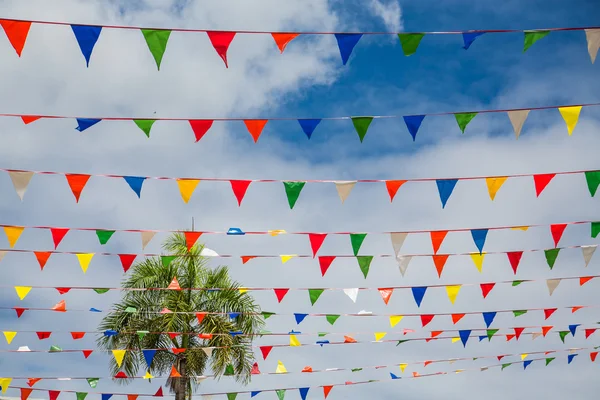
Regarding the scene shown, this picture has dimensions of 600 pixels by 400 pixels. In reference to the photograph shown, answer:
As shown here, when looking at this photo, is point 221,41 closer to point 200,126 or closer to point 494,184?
point 200,126

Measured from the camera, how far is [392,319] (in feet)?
45.9

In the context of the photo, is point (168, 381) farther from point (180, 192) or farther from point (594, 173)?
point (594, 173)

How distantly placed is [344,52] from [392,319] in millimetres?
7409

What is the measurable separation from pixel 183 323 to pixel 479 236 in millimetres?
8192

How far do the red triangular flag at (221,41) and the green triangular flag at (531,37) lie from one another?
117 inches

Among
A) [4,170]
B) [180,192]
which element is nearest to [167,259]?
[180,192]

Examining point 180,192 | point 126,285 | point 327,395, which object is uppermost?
point 126,285

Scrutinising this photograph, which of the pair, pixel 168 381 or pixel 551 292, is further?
pixel 168 381

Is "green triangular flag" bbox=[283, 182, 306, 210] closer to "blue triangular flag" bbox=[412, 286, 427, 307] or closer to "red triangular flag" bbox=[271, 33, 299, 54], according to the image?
"red triangular flag" bbox=[271, 33, 299, 54]

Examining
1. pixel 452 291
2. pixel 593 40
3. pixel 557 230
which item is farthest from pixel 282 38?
pixel 452 291

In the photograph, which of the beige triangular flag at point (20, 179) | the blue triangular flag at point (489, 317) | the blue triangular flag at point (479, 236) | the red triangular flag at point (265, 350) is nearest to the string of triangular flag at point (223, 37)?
the beige triangular flag at point (20, 179)

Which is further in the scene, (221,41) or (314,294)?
(314,294)

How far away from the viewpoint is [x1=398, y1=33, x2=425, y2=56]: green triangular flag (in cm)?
765

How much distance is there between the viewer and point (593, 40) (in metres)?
7.52
